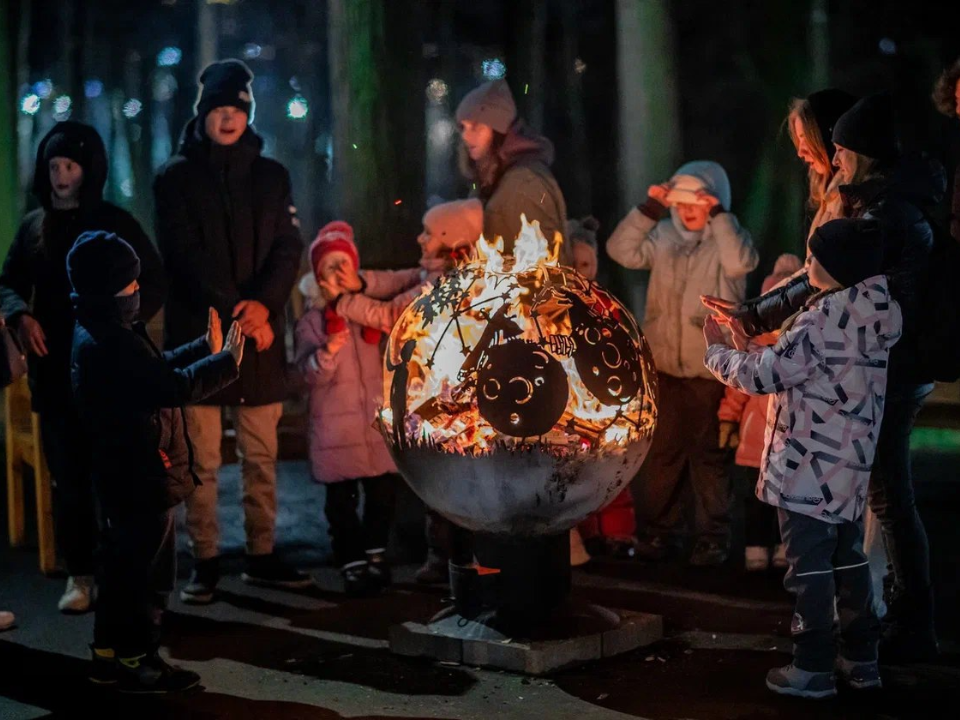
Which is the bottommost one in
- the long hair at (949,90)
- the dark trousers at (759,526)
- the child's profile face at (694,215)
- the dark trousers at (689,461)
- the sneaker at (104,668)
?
the sneaker at (104,668)

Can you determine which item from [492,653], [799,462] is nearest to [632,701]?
[492,653]

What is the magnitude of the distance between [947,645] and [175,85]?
7.28 meters

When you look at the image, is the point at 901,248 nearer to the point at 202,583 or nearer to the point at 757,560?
the point at 757,560

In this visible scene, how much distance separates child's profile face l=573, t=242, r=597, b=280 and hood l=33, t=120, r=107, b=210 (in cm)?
250

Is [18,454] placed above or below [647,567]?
above

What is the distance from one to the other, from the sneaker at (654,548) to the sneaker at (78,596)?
2.80 m

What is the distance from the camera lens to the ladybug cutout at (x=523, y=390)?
5094mm

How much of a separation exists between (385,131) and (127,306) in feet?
12.5

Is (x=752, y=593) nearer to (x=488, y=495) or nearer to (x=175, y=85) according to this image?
(x=488, y=495)

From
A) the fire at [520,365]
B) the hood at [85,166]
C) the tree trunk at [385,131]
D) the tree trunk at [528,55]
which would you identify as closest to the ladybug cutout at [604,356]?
the fire at [520,365]

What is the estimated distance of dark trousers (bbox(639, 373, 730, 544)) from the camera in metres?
7.22

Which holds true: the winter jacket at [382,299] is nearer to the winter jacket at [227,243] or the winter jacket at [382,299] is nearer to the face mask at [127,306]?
the winter jacket at [227,243]

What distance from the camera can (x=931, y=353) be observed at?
5.42 meters

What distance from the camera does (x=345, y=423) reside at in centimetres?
689
